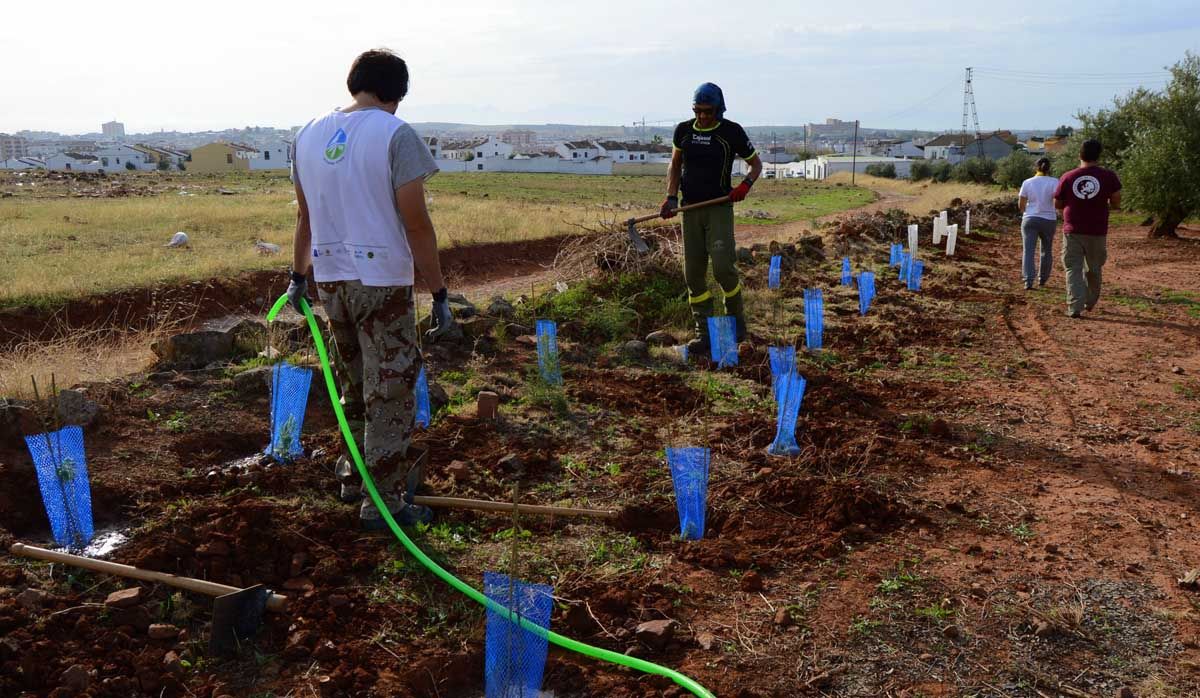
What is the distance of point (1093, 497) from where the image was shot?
168 inches

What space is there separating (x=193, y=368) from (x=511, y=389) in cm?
210

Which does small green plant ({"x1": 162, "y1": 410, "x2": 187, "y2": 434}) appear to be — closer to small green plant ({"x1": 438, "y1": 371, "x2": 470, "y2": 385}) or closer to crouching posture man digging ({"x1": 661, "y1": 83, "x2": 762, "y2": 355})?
small green plant ({"x1": 438, "y1": 371, "x2": 470, "y2": 385})

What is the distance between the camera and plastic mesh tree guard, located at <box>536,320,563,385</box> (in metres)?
5.90

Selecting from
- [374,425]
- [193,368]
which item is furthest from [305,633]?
[193,368]

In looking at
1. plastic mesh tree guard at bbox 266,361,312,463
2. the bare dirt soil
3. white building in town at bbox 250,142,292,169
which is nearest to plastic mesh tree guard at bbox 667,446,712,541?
the bare dirt soil

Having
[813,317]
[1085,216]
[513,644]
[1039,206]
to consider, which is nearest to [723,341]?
[813,317]

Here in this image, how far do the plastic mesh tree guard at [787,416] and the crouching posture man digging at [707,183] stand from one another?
2.00 meters

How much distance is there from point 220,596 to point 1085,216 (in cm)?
831

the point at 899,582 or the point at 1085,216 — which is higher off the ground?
the point at 1085,216

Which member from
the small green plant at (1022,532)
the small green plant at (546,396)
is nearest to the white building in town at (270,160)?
the small green plant at (546,396)

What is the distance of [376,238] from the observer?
3.47 meters

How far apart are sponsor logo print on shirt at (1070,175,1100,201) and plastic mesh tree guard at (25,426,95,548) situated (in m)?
8.40

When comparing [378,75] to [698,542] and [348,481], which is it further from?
[698,542]

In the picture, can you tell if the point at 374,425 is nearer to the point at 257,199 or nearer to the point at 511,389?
the point at 511,389
